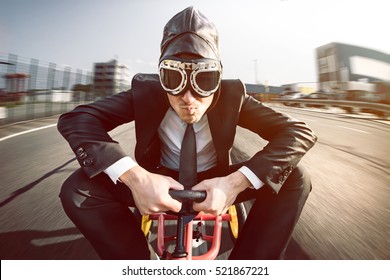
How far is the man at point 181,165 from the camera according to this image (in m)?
0.96

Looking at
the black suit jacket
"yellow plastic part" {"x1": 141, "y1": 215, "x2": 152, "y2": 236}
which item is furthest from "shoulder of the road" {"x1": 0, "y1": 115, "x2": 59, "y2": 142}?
the black suit jacket

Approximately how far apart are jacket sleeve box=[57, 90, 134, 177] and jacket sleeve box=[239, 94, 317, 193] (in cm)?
57

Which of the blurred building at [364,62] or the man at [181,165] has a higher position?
the blurred building at [364,62]

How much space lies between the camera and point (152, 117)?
1205 mm

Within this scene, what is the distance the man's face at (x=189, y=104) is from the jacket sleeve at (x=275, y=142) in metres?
0.28

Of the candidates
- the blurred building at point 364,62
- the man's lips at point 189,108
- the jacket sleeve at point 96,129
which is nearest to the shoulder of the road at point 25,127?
the blurred building at point 364,62

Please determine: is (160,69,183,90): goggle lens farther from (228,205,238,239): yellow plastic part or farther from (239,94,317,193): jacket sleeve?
(228,205,238,239): yellow plastic part

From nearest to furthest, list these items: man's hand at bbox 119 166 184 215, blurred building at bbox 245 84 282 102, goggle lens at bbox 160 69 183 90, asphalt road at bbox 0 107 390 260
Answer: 1. man's hand at bbox 119 166 184 215
2. goggle lens at bbox 160 69 183 90
3. blurred building at bbox 245 84 282 102
4. asphalt road at bbox 0 107 390 260

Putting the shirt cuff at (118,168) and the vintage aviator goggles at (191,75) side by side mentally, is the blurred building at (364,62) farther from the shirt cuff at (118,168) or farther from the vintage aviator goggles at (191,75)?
the shirt cuff at (118,168)

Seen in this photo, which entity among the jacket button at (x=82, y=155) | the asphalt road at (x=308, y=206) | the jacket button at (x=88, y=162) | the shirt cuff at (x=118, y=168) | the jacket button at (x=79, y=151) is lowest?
the asphalt road at (x=308, y=206)

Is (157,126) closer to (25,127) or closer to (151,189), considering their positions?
(151,189)

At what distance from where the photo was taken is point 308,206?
224 cm

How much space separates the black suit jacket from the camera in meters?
1.05
